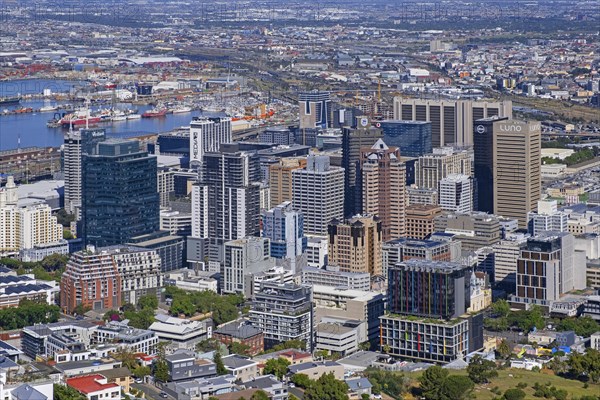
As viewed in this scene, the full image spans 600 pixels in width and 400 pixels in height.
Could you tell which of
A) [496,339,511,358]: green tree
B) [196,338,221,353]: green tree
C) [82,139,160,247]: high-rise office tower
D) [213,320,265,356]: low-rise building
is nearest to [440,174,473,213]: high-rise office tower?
[82,139,160,247]: high-rise office tower

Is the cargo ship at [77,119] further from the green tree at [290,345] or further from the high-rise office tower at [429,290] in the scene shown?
the green tree at [290,345]

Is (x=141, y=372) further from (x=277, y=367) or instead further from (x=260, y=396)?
(x=260, y=396)

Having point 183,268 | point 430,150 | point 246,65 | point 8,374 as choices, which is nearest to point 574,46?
point 246,65

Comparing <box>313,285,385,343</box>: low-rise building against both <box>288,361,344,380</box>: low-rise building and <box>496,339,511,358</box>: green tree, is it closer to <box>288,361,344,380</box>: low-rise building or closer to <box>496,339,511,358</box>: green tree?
<box>496,339,511,358</box>: green tree

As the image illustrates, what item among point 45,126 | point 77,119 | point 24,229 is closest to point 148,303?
point 24,229

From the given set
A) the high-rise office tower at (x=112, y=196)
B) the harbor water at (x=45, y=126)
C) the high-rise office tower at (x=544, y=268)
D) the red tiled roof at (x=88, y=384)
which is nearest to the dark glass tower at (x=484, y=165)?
the high-rise office tower at (x=544, y=268)
